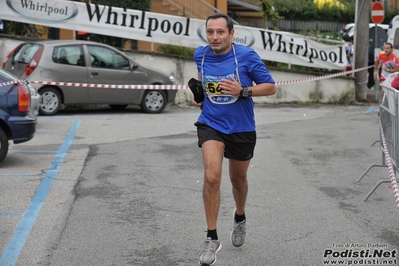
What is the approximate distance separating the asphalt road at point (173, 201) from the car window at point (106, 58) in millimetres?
2856

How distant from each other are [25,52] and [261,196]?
9542 mm

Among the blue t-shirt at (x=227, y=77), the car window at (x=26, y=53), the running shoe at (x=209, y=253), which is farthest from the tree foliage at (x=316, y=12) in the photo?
the running shoe at (x=209, y=253)

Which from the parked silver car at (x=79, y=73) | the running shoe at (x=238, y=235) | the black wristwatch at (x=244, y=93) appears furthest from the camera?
the parked silver car at (x=79, y=73)

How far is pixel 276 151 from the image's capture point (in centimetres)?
1255

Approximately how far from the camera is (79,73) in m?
17.2

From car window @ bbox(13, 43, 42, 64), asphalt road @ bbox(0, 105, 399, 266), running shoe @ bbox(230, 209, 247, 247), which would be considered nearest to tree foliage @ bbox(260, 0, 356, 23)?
car window @ bbox(13, 43, 42, 64)

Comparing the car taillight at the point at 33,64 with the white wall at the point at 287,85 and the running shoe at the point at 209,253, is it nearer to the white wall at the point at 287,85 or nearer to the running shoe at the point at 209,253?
the white wall at the point at 287,85

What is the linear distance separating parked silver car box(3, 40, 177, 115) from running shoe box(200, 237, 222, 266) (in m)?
11.3

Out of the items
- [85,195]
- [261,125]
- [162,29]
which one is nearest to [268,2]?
[162,29]

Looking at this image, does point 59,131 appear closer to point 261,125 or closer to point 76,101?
point 76,101

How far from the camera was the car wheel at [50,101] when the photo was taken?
1672 centimetres

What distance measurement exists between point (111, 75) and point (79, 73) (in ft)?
2.66

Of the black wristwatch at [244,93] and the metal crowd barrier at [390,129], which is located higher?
the black wristwatch at [244,93]

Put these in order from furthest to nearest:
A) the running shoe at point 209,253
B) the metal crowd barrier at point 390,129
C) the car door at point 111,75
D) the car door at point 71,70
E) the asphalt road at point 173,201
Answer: the car door at point 111,75
the car door at point 71,70
the metal crowd barrier at point 390,129
the asphalt road at point 173,201
the running shoe at point 209,253
